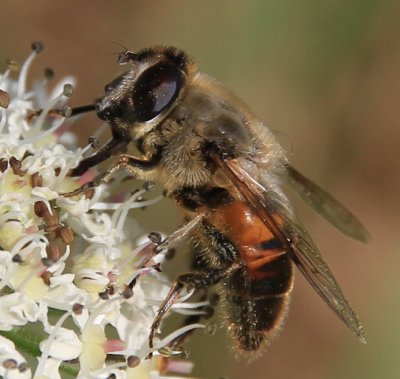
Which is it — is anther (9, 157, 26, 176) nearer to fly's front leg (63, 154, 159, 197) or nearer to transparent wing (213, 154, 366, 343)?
fly's front leg (63, 154, 159, 197)

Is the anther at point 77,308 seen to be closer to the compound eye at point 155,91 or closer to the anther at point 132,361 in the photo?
the anther at point 132,361

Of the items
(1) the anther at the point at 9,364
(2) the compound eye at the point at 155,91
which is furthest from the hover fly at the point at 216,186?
(1) the anther at the point at 9,364

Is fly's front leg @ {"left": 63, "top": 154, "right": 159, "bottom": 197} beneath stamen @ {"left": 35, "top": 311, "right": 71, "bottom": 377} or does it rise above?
above

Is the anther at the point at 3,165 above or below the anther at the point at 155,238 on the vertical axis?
above

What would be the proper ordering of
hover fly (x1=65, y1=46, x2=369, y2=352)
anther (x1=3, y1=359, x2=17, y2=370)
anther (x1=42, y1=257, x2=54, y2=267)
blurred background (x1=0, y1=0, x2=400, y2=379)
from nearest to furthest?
anther (x1=3, y1=359, x2=17, y2=370) → anther (x1=42, y1=257, x2=54, y2=267) → hover fly (x1=65, y1=46, x2=369, y2=352) → blurred background (x1=0, y1=0, x2=400, y2=379)

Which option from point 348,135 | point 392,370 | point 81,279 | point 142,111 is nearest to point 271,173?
point 142,111

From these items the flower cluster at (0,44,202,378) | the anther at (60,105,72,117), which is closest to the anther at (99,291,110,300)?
the flower cluster at (0,44,202,378)
